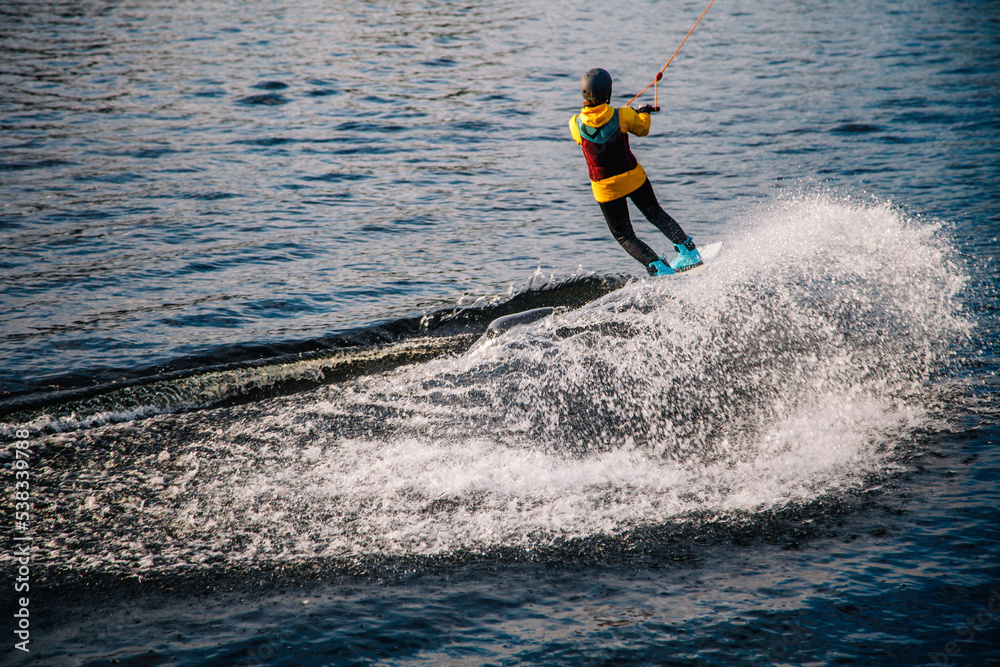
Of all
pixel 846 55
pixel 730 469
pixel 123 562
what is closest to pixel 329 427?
pixel 123 562

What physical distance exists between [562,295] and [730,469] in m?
4.21

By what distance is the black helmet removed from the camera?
7934mm

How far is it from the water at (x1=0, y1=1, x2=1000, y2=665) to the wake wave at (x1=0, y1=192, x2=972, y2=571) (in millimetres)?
36

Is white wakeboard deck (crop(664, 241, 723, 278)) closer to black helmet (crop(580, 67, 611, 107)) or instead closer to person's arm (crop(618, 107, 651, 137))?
person's arm (crop(618, 107, 651, 137))

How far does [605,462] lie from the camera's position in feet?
21.4

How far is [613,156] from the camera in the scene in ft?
27.0

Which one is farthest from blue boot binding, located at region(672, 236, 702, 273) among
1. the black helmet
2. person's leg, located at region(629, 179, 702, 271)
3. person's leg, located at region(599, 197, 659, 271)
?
the black helmet

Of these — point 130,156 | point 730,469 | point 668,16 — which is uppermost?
point 668,16

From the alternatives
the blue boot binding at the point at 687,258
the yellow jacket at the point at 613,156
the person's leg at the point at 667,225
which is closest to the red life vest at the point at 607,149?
the yellow jacket at the point at 613,156

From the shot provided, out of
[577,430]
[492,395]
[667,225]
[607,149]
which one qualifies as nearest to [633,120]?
[607,149]

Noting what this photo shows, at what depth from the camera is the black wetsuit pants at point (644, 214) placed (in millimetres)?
8492

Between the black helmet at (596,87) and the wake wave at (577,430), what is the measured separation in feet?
6.81

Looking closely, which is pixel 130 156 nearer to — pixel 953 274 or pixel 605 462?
pixel 605 462

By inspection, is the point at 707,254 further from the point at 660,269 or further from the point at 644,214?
the point at 644,214
